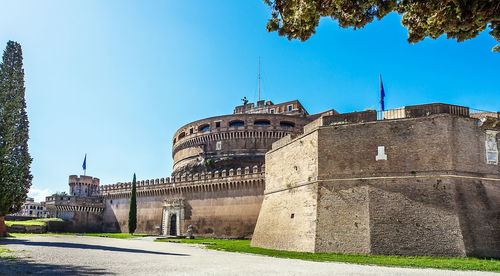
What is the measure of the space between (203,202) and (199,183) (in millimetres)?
2036

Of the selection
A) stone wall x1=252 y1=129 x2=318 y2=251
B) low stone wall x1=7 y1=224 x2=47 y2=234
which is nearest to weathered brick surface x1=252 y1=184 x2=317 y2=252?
stone wall x1=252 y1=129 x2=318 y2=251

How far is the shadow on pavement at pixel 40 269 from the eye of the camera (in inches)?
431

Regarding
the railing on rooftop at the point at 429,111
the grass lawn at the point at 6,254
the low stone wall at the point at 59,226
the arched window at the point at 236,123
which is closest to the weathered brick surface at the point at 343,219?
the railing on rooftop at the point at 429,111

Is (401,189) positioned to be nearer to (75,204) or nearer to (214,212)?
(214,212)

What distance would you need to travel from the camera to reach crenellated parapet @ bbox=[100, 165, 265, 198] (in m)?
34.6

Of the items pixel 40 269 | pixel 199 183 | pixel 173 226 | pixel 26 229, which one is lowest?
pixel 26 229

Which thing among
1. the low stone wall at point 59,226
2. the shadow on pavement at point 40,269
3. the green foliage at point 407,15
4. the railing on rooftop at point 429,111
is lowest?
the low stone wall at point 59,226

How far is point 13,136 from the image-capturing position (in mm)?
26125

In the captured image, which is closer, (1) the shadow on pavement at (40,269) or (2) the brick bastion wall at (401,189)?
(1) the shadow on pavement at (40,269)

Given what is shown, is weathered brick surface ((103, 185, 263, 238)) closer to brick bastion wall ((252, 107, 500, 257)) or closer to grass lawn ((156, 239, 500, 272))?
brick bastion wall ((252, 107, 500, 257))

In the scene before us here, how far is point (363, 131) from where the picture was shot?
2111cm

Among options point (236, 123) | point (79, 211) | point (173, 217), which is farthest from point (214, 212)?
point (79, 211)

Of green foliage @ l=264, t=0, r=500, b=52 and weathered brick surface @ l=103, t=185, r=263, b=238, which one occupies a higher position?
green foliage @ l=264, t=0, r=500, b=52

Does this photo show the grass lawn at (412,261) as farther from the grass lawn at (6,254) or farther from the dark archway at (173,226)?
the dark archway at (173,226)
